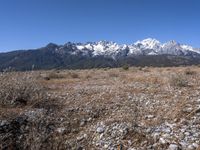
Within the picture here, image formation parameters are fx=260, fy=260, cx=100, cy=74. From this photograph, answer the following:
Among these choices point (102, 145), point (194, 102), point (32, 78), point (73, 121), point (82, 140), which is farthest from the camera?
point (32, 78)

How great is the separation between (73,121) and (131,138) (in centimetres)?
250

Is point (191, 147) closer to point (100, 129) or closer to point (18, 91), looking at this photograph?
point (100, 129)

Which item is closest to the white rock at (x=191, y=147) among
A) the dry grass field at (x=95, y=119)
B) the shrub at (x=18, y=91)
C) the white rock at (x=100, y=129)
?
the dry grass field at (x=95, y=119)

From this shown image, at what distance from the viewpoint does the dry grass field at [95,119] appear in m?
7.41

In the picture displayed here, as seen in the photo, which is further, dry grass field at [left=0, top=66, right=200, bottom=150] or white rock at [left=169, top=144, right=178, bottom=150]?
dry grass field at [left=0, top=66, right=200, bottom=150]

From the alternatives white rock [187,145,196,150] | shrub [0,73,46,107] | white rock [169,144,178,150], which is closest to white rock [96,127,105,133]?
white rock [169,144,178,150]

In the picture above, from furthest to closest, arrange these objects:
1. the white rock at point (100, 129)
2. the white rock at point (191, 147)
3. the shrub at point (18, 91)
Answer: the shrub at point (18, 91), the white rock at point (100, 129), the white rock at point (191, 147)

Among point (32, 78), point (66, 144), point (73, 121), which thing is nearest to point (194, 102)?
point (73, 121)

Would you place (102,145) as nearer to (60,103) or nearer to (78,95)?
(60,103)

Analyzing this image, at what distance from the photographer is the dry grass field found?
7414mm

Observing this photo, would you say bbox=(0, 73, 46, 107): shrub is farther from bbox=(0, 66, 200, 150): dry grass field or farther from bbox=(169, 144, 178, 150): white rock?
bbox=(169, 144, 178, 150): white rock


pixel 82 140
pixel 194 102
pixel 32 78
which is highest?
pixel 32 78

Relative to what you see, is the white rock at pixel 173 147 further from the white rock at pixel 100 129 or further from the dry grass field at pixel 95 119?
the white rock at pixel 100 129

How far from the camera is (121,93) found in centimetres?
1402
